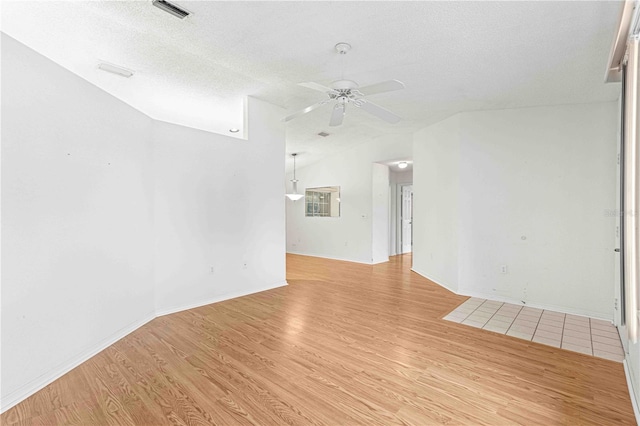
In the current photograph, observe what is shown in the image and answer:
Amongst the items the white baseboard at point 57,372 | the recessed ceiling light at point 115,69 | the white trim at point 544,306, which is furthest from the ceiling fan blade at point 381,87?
the white trim at point 544,306

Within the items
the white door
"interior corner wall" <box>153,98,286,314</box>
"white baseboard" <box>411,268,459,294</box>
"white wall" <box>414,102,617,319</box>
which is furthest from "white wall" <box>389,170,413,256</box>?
"interior corner wall" <box>153,98,286,314</box>

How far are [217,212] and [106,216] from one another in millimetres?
1491

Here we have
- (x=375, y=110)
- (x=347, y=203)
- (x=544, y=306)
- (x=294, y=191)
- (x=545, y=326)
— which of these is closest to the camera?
(x=375, y=110)

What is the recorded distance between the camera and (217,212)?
4.32 meters

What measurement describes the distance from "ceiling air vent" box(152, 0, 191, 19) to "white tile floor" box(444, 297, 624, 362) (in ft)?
13.7

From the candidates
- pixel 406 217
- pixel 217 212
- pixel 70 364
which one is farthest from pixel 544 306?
pixel 70 364

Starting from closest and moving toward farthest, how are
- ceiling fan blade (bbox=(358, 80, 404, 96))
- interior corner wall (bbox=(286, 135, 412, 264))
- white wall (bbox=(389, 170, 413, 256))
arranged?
ceiling fan blade (bbox=(358, 80, 404, 96)) < interior corner wall (bbox=(286, 135, 412, 264)) < white wall (bbox=(389, 170, 413, 256))

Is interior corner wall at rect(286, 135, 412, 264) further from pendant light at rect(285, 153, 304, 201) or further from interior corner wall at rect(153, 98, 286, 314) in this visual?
interior corner wall at rect(153, 98, 286, 314)

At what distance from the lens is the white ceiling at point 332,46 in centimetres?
245

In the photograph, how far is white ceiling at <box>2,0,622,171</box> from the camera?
8.03 feet

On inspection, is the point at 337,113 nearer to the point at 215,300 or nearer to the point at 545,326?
the point at 215,300

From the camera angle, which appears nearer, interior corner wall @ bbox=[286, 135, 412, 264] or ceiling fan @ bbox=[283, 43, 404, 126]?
ceiling fan @ bbox=[283, 43, 404, 126]

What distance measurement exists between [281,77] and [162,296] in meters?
3.14

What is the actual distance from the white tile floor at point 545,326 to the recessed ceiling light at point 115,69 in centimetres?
487
